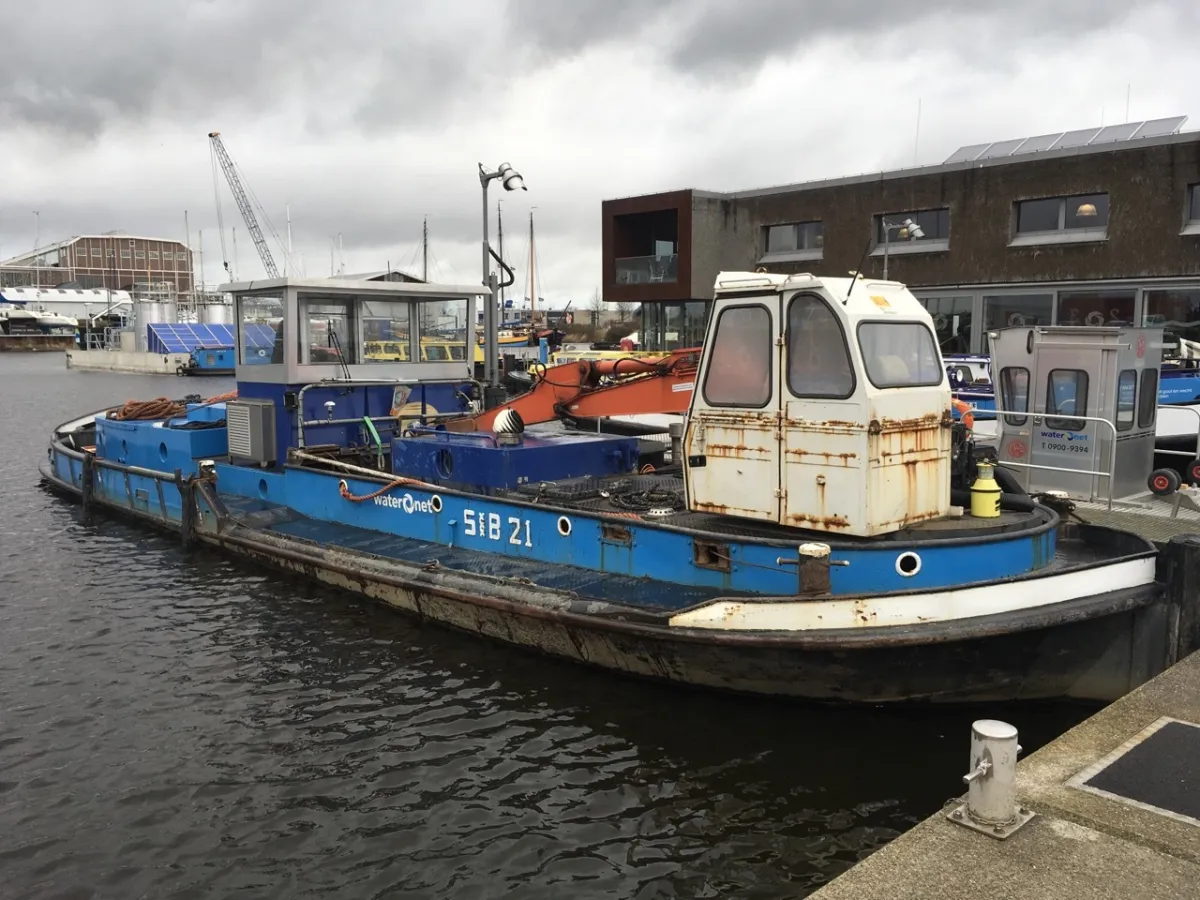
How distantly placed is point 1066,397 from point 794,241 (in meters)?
21.1

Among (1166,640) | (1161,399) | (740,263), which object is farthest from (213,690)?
(740,263)

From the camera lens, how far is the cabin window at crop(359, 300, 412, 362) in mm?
11750

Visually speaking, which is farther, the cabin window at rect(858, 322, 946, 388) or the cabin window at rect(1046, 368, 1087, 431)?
the cabin window at rect(1046, 368, 1087, 431)

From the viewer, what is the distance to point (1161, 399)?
58.7 feet

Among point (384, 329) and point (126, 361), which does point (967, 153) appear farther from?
point (126, 361)

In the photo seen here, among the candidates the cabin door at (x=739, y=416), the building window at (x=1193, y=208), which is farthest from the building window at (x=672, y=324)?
the cabin door at (x=739, y=416)

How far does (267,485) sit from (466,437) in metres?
3.23

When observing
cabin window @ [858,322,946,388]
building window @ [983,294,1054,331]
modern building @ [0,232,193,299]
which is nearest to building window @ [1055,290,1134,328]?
building window @ [983,294,1054,331]

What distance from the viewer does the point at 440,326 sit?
12.3 metres

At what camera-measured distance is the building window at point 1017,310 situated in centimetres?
2519

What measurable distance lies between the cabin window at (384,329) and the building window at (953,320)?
19161 mm

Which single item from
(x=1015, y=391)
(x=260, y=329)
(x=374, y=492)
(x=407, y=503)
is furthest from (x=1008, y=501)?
(x=260, y=329)

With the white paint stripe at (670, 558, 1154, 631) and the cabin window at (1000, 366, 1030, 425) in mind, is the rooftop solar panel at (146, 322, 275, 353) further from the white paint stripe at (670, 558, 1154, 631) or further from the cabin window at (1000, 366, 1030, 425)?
the white paint stripe at (670, 558, 1154, 631)

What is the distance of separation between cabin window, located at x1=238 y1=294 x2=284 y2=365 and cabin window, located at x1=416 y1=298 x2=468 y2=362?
1.78 metres
